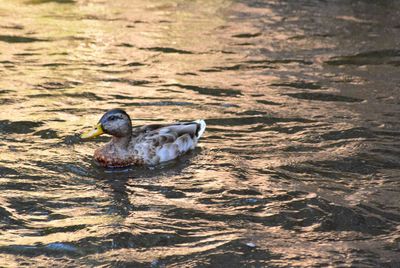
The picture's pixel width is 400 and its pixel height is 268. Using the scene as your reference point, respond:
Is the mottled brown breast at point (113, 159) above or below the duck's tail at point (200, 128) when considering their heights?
below

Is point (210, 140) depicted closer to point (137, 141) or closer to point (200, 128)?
point (200, 128)

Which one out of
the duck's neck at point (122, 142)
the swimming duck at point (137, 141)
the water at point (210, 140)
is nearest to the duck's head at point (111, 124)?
the swimming duck at point (137, 141)

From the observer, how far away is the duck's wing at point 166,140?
33.6 feet

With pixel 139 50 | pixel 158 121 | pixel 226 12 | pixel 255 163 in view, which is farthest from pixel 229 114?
pixel 226 12

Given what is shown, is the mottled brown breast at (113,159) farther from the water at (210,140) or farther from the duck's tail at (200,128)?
the duck's tail at (200,128)

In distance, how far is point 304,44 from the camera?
16469 mm

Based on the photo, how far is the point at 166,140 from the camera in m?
10.4

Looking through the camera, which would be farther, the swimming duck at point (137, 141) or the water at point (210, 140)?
the swimming duck at point (137, 141)

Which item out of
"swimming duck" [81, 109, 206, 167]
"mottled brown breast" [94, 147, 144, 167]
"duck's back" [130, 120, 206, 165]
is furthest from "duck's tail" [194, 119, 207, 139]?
"mottled brown breast" [94, 147, 144, 167]

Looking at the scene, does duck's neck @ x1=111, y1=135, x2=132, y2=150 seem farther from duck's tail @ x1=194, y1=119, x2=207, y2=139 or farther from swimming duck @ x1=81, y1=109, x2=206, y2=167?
duck's tail @ x1=194, y1=119, x2=207, y2=139

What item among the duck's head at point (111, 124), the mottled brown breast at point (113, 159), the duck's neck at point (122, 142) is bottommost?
the mottled brown breast at point (113, 159)

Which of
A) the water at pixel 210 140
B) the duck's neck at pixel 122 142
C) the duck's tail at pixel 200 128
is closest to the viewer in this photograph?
the water at pixel 210 140

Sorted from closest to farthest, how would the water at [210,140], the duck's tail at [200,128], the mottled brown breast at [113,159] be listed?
the water at [210,140] → the mottled brown breast at [113,159] → the duck's tail at [200,128]

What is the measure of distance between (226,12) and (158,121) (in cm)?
832
